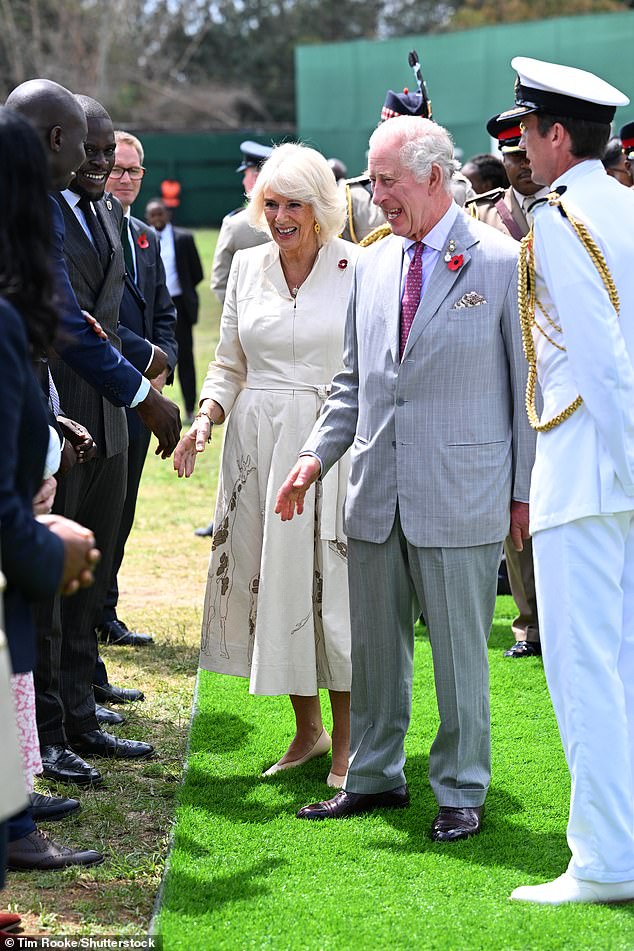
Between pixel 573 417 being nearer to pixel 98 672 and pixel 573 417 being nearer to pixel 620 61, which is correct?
pixel 98 672

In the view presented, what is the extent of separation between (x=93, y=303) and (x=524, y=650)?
9.35 feet

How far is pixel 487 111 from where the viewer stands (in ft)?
72.0

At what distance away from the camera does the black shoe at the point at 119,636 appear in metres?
6.60

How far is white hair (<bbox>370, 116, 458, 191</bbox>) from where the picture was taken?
3.99 metres

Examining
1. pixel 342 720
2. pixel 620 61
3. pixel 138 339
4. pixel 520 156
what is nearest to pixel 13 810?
pixel 342 720

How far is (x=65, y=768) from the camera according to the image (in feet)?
15.3

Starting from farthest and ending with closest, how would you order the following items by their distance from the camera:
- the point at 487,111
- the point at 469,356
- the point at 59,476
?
the point at 487,111, the point at 59,476, the point at 469,356

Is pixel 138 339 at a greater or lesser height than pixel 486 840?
greater

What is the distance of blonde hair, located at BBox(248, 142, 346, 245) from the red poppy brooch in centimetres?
72

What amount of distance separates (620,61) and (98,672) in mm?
17106

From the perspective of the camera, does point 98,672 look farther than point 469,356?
Yes

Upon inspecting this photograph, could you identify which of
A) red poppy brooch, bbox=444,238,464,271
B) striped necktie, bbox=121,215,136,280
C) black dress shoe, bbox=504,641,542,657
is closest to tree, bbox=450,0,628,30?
striped necktie, bbox=121,215,136,280

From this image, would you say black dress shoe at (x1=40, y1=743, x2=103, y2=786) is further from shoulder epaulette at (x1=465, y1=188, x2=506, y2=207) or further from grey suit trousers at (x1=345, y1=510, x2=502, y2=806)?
shoulder epaulette at (x1=465, y1=188, x2=506, y2=207)

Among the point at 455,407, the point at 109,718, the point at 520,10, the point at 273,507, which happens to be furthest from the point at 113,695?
the point at 520,10
